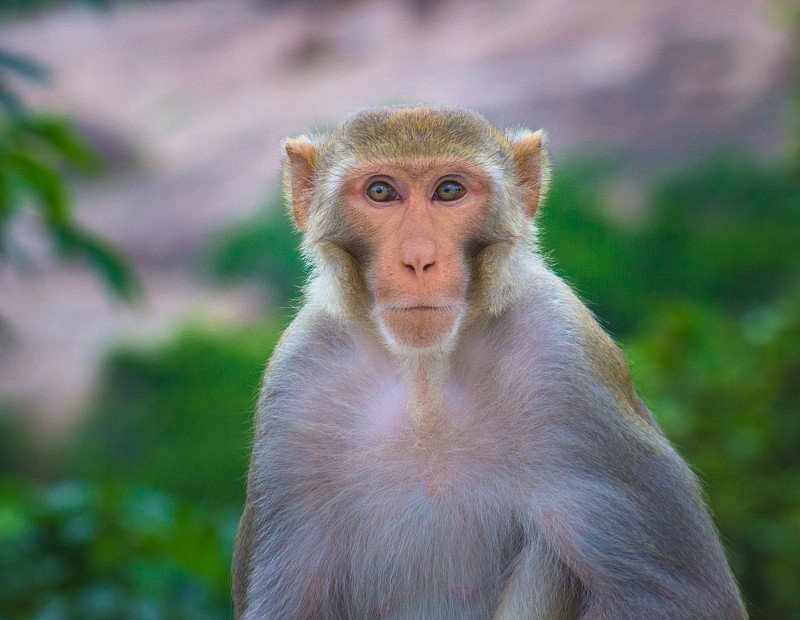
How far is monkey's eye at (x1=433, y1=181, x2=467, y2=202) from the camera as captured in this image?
3371mm

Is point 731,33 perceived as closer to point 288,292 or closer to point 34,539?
point 288,292

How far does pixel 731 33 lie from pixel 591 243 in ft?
13.5

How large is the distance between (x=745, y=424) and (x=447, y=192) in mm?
3966

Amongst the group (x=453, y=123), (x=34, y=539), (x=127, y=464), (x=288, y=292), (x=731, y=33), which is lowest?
(x=127, y=464)

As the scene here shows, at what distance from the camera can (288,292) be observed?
1155 centimetres

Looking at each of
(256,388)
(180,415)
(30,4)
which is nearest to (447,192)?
(256,388)

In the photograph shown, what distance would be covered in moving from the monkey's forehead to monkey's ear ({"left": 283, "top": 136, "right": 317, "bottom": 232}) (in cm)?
17

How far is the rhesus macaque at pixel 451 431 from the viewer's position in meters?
3.30

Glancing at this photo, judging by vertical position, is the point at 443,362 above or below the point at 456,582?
above

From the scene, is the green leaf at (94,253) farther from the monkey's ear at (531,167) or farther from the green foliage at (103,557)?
the monkey's ear at (531,167)

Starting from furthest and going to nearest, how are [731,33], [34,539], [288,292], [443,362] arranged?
[731,33] < [288,292] < [34,539] < [443,362]

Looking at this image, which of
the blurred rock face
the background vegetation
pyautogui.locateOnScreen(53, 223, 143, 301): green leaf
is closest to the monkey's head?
the background vegetation

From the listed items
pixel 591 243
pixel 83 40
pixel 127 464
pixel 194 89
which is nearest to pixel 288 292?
pixel 127 464

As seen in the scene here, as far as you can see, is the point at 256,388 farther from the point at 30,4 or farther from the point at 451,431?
the point at 30,4
